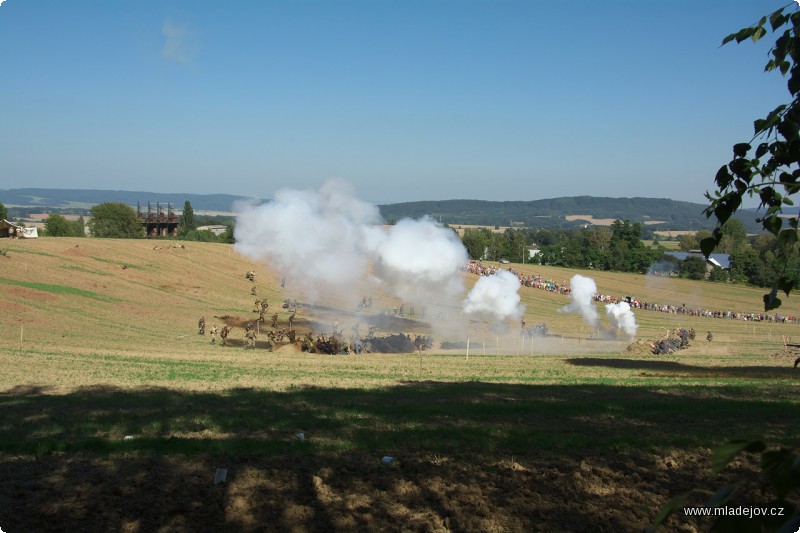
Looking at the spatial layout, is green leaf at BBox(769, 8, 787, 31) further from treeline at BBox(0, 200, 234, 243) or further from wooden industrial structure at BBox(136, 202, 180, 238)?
treeline at BBox(0, 200, 234, 243)

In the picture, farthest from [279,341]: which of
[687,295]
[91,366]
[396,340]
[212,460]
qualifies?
[687,295]

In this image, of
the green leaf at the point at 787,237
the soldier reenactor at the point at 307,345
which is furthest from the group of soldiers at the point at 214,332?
the green leaf at the point at 787,237

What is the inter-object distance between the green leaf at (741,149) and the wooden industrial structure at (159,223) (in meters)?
102

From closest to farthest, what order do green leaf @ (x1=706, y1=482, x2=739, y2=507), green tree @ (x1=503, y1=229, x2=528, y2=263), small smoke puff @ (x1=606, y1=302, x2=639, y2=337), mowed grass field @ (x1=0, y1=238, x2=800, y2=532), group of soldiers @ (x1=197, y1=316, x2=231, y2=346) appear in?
green leaf @ (x1=706, y1=482, x2=739, y2=507) < mowed grass field @ (x1=0, y1=238, x2=800, y2=532) < group of soldiers @ (x1=197, y1=316, x2=231, y2=346) < small smoke puff @ (x1=606, y1=302, x2=639, y2=337) < green tree @ (x1=503, y1=229, x2=528, y2=263)

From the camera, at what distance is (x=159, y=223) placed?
104 metres

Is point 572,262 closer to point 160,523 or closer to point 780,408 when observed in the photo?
point 780,408

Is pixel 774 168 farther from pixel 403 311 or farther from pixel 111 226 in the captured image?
pixel 111 226

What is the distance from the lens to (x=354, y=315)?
55469mm

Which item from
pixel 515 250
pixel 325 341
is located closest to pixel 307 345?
pixel 325 341

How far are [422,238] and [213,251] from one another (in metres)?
39.3

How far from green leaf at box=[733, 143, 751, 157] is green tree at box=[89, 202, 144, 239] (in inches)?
4517

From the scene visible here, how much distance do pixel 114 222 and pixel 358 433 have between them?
107 meters

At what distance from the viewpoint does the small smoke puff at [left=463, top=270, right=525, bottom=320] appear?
52.5m

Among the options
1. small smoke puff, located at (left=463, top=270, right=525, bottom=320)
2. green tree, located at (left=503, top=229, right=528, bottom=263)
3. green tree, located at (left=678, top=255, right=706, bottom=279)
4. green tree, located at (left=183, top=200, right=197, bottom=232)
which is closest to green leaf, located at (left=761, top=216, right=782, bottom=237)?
small smoke puff, located at (left=463, top=270, right=525, bottom=320)
